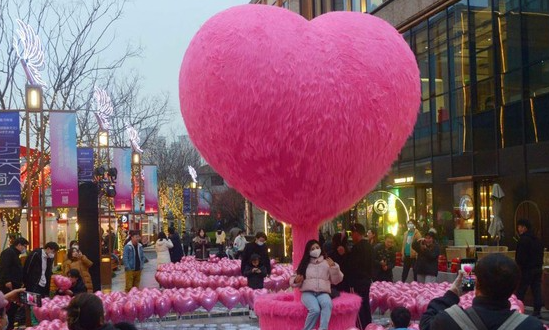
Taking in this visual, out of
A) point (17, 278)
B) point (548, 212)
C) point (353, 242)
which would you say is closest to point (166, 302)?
point (17, 278)

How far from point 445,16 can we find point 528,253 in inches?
508

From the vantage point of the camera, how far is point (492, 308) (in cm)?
304

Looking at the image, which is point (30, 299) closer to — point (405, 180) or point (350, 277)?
point (350, 277)

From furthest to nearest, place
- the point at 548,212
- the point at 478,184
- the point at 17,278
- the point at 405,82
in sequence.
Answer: the point at 478,184 → the point at 548,212 → the point at 17,278 → the point at 405,82

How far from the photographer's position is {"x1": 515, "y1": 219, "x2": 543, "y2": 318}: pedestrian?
1123 cm

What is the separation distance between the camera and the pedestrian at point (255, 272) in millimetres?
12797

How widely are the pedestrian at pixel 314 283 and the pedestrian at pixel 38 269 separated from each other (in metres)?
5.07

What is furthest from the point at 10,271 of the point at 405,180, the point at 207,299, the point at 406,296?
the point at 405,180

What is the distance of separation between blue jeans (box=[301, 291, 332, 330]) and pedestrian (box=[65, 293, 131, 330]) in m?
4.02

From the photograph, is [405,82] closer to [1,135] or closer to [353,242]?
[353,242]

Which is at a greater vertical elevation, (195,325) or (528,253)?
(528,253)

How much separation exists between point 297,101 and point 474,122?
15416 millimetres

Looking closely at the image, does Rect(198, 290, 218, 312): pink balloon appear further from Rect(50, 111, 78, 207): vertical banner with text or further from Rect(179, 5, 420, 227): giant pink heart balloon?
Rect(50, 111, 78, 207): vertical banner with text

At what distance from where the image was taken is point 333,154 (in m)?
6.85
